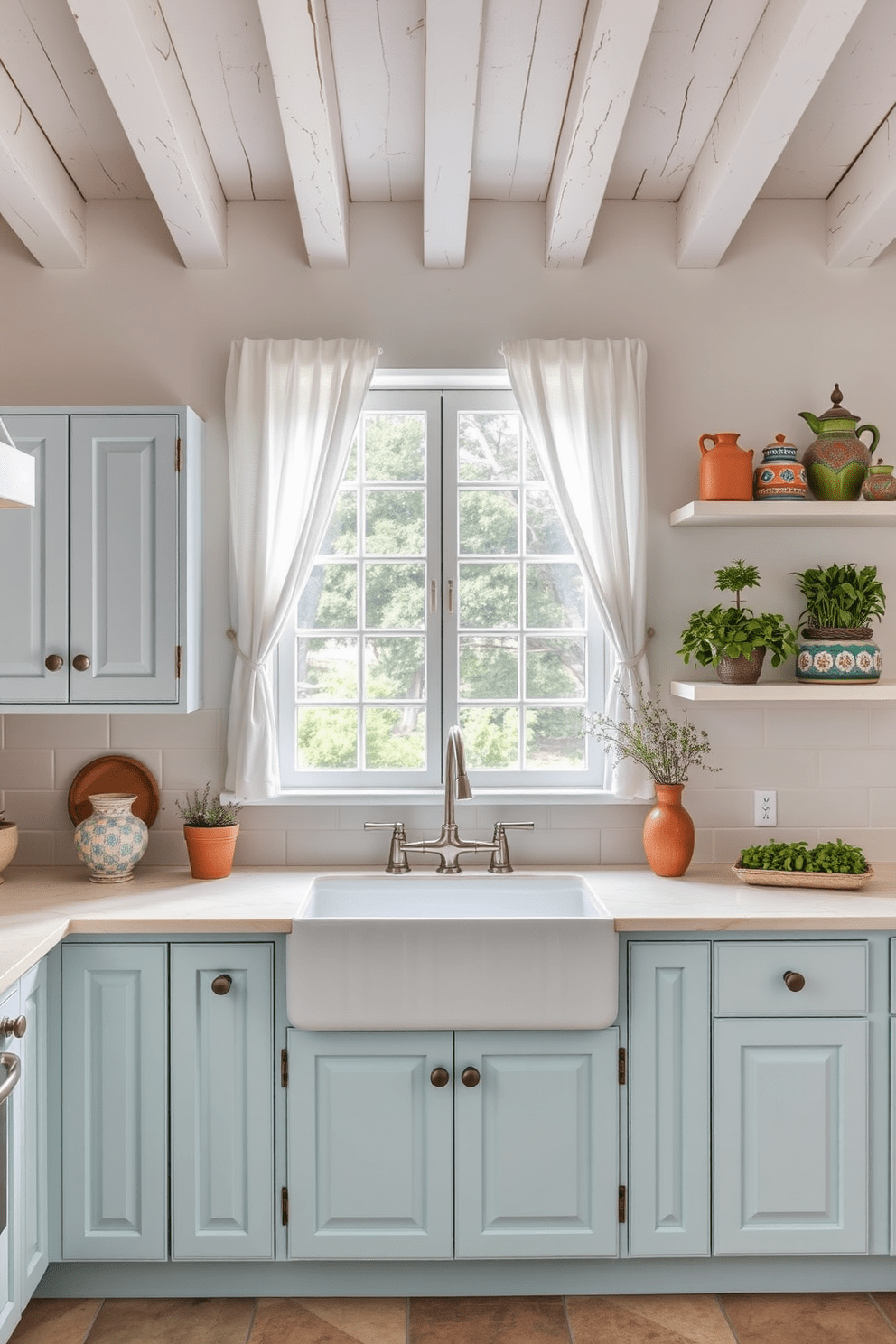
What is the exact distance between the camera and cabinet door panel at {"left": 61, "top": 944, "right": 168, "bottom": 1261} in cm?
211

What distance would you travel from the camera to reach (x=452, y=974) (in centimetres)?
206

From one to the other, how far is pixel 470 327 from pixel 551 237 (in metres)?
0.31

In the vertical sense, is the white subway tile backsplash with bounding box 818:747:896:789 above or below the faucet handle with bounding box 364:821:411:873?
above

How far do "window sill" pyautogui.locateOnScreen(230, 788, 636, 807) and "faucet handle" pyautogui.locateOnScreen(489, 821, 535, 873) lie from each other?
0.10 meters

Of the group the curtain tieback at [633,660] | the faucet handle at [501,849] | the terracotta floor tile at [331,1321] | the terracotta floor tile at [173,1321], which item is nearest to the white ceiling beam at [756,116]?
the curtain tieback at [633,660]

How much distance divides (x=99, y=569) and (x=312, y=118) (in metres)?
1.13

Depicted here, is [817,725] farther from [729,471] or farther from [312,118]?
[312,118]

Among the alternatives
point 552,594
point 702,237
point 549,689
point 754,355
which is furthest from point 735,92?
point 549,689

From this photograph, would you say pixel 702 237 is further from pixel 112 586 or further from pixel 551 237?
pixel 112 586

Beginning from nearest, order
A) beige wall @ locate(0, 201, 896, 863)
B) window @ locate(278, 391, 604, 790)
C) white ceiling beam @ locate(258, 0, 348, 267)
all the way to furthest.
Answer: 1. white ceiling beam @ locate(258, 0, 348, 267)
2. beige wall @ locate(0, 201, 896, 863)
3. window @ locate(278, 391, 604, 790)

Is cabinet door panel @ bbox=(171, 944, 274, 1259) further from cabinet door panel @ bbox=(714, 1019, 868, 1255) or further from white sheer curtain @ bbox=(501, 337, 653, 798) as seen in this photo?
white sheer curtain @ bbox=(501, 337, 653, 798)

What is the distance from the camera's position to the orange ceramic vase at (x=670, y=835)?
2498 mm

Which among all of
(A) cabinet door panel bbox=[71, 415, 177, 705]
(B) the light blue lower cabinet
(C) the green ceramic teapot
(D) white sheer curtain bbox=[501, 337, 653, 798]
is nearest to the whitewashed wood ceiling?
(D) white sheer curtain bbox=[501, 337, 653, 798]

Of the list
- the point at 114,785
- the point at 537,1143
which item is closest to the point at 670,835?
the point at 537,1143
